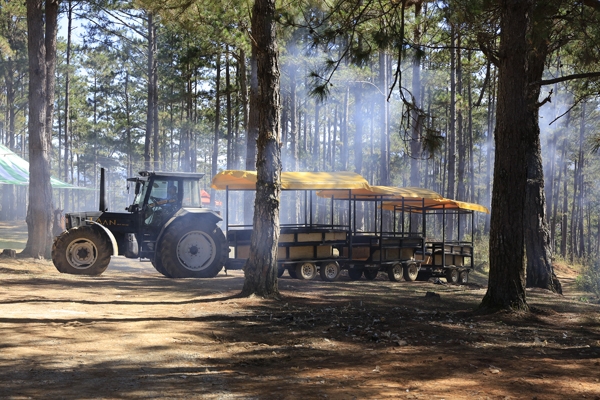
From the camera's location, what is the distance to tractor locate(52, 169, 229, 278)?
503 inches

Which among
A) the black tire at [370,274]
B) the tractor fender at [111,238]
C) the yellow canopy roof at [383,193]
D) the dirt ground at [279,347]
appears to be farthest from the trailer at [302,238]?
the dirt ground at [279,347]

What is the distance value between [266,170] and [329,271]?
20.7 feet

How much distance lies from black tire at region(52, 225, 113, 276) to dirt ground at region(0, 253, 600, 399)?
1.48 meters

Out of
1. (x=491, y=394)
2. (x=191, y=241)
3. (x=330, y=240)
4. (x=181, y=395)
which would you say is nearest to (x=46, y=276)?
(x=191, y=241)

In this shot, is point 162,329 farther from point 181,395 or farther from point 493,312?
point 493,312

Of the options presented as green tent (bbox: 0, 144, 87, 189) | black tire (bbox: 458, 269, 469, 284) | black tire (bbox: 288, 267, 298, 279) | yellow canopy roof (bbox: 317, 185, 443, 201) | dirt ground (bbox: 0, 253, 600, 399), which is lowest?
black tire (bbox: 458, 269, 469, 284)

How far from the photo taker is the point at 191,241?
13.3 m

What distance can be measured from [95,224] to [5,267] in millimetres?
2216

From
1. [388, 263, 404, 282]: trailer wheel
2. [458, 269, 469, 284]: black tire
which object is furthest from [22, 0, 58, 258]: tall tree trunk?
[458, 269, 469, 284]: black tire

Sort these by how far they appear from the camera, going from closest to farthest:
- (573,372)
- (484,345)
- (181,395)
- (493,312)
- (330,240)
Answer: (181,395)
(573,372)
(484,345)
(493,312)
(330,240)

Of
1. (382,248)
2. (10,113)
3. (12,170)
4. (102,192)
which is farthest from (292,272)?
(10,113)

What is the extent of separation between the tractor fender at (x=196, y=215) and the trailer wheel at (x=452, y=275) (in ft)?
27.0

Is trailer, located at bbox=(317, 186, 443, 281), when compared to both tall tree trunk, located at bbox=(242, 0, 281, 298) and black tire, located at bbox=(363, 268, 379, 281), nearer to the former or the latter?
black tire, located at bbox=(363, 268, 379, 281)

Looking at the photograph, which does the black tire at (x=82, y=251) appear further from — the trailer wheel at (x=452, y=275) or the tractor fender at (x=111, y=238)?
the trailer wheel at (x=452, y=275)
